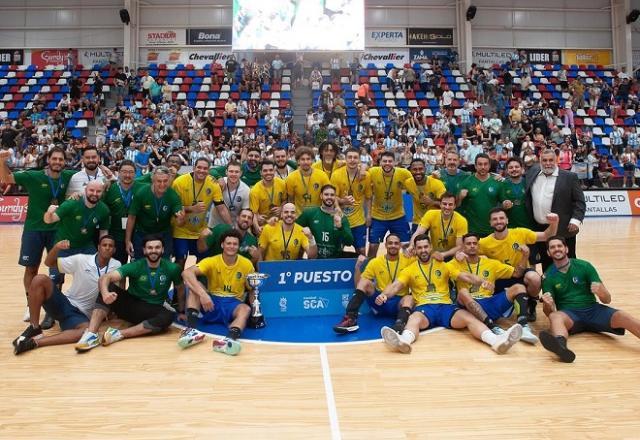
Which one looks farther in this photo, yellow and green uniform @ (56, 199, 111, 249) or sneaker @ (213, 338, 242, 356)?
yellow and green uniform @ (56, 199, 111, 249)

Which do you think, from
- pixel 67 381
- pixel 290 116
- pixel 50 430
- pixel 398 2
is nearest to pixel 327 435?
pixel 50 430

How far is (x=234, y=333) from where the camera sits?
451cm

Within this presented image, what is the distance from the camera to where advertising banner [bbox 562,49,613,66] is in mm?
23062

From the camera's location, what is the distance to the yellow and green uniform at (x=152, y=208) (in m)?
A: 5.35

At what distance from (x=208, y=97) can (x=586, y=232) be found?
1532 centimetres

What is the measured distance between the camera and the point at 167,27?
72.1 feet

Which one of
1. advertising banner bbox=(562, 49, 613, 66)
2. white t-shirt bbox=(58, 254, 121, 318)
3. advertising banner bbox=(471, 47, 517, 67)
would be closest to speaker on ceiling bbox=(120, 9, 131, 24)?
advertising banner bbox=(471, 47, 517, 67)

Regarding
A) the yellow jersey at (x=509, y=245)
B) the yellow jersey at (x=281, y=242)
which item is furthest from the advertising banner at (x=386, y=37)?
the yellow jersey at (x=509, y=245)

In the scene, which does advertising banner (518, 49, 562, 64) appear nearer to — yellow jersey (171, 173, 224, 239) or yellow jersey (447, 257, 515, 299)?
yellow jersey (447, 257, 515, 299)

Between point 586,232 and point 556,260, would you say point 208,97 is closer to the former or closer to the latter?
point 586,232

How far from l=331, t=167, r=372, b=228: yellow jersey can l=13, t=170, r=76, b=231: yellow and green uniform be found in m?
3.25

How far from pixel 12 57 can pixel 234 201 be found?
22.4 metres

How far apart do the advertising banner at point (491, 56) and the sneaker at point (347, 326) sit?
20821 mm

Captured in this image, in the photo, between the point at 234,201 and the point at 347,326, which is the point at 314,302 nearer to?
the point at 347,326
